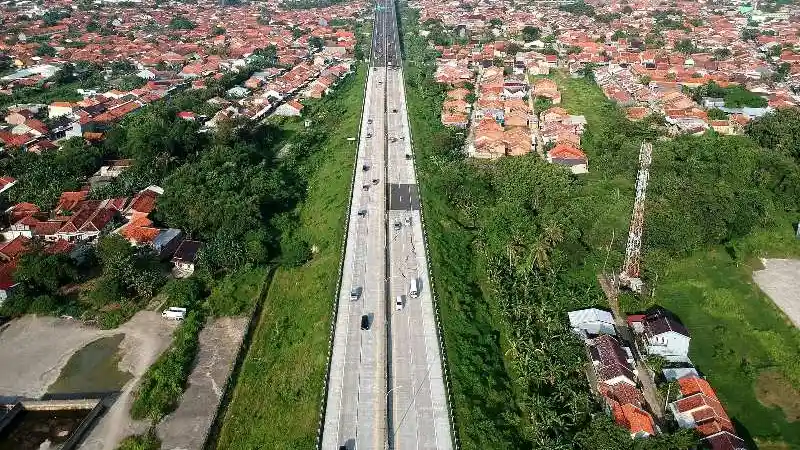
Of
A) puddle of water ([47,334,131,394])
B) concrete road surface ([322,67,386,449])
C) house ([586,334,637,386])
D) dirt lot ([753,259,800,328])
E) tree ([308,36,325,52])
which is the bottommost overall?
dirt lot ([753,259,800,328])

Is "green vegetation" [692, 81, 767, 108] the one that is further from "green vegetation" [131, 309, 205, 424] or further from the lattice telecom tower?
"green vegetation" [131, 309, 205, 424]

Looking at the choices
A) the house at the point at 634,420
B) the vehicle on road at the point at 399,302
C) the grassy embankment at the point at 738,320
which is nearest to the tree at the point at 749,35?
the grassy embankment at the point at 738,320

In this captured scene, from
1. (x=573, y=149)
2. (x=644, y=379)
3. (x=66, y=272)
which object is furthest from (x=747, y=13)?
(x=66, y=272)

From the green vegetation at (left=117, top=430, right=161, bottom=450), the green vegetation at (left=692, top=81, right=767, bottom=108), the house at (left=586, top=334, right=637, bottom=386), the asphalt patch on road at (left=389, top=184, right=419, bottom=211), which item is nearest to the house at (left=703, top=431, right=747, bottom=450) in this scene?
the house at (left=586, top=334, right=637, bottom=386)

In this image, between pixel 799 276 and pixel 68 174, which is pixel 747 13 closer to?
pixel 799 276

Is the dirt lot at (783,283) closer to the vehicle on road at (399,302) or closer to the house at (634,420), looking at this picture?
the house at (634,420)

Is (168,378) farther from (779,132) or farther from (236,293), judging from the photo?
(779,132)

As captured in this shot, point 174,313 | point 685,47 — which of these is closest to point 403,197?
point 174,313
